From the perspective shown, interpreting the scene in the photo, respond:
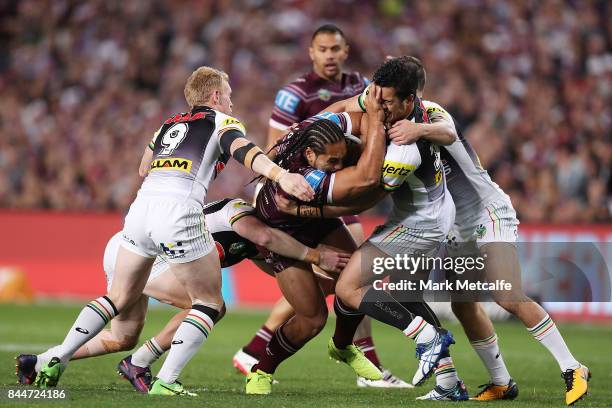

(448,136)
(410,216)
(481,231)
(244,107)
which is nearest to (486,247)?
(481,231)

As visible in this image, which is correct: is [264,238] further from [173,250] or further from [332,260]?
[173,250]

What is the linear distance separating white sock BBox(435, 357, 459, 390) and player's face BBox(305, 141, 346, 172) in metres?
1.53

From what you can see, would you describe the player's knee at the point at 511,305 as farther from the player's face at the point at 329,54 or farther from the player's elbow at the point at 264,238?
the player's face at the point at 329,54

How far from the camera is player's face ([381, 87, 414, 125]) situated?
6984 mm

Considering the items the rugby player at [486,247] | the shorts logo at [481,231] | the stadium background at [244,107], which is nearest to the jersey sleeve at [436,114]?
the rugby player at [486,247]

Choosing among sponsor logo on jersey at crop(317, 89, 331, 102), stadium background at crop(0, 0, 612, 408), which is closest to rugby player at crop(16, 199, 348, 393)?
sponsor logo on jersey at crop(317, 89, 331, 102)

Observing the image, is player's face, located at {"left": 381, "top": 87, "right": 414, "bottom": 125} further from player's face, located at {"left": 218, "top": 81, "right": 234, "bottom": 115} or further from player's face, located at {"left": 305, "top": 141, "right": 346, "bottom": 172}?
player's face, located at {"left": 218, "top": 81, "right": 234, "bottom": 115}

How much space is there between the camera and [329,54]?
32.3 ft

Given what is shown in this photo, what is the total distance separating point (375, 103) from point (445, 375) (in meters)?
1.93

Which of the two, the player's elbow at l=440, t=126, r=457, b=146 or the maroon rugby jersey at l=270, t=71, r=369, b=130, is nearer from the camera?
the player's elbow at l=440, t=126, r=457, b=146

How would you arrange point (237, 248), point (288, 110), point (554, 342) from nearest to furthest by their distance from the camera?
1. point (554, 342)
2. point (237, 248)
3. point (288, 110)

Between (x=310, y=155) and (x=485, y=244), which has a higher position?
(x=310, y=155)

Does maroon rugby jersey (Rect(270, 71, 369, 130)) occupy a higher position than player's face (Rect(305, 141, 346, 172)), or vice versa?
maroon rugby jersey (Rect(270, 71, 369, 130))

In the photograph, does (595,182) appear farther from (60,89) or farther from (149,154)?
(60,89)
